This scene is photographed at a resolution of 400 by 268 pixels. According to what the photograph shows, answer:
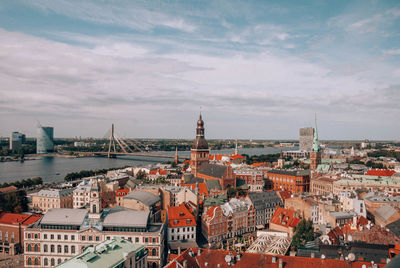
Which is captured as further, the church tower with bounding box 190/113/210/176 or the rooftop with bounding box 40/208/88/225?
the church tower with bounding box 190/113/210/176

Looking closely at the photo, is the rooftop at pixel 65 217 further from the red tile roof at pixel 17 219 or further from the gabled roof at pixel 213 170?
the gabled roof at pixel 213 170

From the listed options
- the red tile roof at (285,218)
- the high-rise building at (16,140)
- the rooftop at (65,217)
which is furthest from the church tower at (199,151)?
the high-rise building at (16,140)

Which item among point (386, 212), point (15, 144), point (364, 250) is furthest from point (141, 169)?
point (15, 144)

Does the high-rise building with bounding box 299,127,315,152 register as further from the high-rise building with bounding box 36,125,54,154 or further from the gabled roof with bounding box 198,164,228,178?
the gabled roof with bounding box 198,164,228,178

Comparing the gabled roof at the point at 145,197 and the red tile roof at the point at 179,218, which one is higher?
the gabled roof at the point at 145,197

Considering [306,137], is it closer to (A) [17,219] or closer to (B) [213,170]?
(B) [213,170]

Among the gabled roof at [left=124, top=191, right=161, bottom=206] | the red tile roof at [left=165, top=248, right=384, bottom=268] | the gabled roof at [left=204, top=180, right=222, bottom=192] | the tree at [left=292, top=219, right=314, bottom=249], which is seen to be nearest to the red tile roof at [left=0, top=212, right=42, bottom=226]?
the gabled roof at [left=124, top=191, right=161, bottom=206]

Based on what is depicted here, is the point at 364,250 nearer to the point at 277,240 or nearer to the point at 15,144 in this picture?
the point at 277,240
